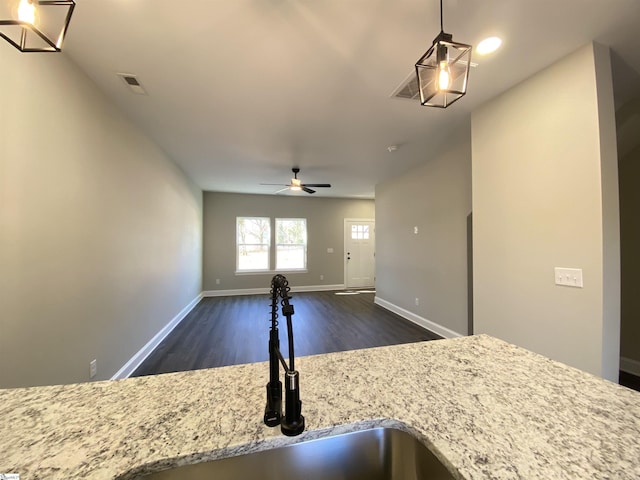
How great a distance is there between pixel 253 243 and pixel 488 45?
6230 millimetres

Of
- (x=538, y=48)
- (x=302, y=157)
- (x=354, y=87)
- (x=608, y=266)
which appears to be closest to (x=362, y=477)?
(x=608, y=266)

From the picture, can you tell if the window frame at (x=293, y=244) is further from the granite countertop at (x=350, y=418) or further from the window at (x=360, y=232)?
the granite countertop at (x=350, y=418)

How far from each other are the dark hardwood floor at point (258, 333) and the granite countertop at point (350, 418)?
5.10 feet

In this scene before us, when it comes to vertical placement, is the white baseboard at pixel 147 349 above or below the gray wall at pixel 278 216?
below

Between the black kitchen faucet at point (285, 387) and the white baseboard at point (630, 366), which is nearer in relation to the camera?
the black kitchen faucet at point (285, 387)

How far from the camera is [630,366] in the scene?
9.06 ft

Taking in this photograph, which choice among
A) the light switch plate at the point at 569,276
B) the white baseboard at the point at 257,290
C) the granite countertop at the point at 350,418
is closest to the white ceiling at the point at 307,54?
the light switch plate at the point at 569,276

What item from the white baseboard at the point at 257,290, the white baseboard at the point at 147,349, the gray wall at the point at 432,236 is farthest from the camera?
the white baseboard at the point at 257,290

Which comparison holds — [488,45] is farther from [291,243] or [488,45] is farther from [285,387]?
[291,243]

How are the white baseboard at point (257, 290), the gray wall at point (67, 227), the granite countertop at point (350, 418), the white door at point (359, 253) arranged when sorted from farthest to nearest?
the white door at point (359, 253)
the white baseboard at point (257, 290)
the gray wall at point (67, 227)
the granite countertop at point (350, 418)

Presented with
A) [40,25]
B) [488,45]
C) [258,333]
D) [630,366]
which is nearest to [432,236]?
[630,366]

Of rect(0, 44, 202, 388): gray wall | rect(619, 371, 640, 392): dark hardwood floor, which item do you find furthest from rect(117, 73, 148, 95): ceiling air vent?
rect(619, 371, 640, 392): dark hardwood floor

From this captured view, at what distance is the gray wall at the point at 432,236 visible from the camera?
3.45 meters

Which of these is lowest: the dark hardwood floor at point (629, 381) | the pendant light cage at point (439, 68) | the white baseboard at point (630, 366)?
the dark hardwood floor at point (629, 381)
